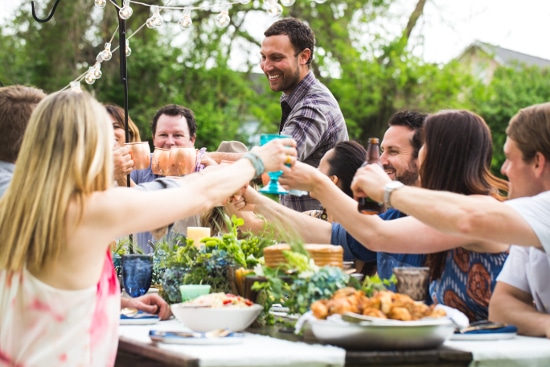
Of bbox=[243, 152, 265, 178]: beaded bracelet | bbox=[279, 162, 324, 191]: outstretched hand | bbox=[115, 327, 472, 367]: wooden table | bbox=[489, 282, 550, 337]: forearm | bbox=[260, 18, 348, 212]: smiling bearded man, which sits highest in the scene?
bbox=[260, 18, 348, 212]: smiling bearded man

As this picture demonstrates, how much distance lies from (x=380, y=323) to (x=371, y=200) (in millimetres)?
823

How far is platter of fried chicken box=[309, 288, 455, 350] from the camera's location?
2.72 meters

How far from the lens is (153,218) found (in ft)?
9.12

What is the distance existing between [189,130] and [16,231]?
4.17m

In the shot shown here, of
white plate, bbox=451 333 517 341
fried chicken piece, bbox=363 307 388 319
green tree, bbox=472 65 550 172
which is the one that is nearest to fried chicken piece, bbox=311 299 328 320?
fried chicken piece, bbox=363 307 388 319

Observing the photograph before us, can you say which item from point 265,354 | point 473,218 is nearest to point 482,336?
point 473,218

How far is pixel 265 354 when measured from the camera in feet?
8.71

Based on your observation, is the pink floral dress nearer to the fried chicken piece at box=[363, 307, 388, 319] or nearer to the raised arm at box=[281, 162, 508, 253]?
the fried chicken piece at box=[363, 307, 388, 319]

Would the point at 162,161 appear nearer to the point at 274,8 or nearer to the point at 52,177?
the point at 274,8

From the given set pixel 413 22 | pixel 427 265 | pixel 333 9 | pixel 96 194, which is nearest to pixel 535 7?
pixel 413 22

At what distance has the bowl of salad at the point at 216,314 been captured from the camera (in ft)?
10.2

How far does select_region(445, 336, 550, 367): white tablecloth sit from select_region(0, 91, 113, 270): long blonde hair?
1.21m

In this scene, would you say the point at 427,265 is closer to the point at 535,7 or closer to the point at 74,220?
the point at 74,220

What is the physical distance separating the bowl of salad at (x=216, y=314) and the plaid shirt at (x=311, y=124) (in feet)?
6.77
